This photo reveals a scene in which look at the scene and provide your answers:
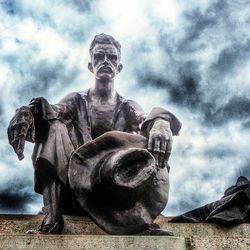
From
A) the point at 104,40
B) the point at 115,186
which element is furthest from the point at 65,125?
the point at 104,40

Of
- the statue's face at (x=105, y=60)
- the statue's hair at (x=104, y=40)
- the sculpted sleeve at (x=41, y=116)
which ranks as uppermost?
the statue's hair at (x=104, y=40)

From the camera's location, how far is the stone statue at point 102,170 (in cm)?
314

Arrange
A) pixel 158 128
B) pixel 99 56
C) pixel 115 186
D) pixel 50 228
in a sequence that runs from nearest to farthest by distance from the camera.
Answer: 1. pixel 115 186
2. pixel 50 228
3. pixel 158 128
4. pixel 99 56

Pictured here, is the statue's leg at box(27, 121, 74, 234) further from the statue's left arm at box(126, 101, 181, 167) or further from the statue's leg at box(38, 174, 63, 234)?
the statue's left arm at box(126, 101, 181, 167)

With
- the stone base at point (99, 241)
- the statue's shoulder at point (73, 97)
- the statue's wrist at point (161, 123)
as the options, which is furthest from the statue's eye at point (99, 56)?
the stone base at point (99, 241)

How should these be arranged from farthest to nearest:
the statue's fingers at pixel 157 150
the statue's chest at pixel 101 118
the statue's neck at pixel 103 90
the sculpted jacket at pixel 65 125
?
the statue's neck at pixel 103 90 < the statue's chest at pixel 101 118 < the sculpted jacket at pixel 65 125 < the statue's fingers at pixel 157 150

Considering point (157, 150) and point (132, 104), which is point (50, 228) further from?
point (132, 104)

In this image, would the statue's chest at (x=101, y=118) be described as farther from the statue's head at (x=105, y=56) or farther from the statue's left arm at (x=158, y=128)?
the statue's head at (x=105, y=56)

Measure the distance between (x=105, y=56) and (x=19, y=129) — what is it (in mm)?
1850

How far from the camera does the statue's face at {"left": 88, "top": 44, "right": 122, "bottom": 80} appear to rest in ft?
16.4

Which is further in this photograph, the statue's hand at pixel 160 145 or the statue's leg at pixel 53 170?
the statue's leg at pixel 53 170

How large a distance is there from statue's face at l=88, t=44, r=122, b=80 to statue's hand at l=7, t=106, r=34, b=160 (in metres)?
1.61

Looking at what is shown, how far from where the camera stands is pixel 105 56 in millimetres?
5016

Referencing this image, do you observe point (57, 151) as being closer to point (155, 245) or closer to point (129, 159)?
point (129, 159)
